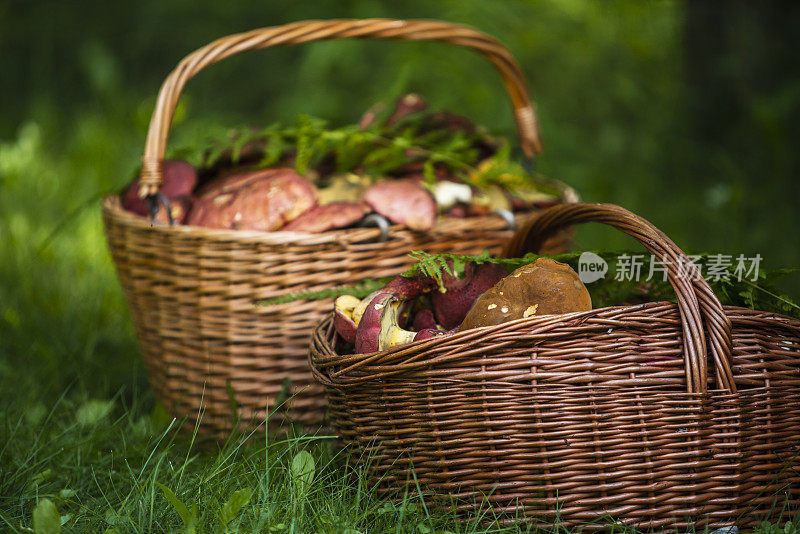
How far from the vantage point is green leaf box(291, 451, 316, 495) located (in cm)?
137

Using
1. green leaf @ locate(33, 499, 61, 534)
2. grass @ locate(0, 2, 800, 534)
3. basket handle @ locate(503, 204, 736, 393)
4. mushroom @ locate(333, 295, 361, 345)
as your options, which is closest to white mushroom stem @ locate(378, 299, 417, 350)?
mushroom @ locate(333, 295, 361, 345)

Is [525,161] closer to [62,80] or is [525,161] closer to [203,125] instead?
→ [203,125]

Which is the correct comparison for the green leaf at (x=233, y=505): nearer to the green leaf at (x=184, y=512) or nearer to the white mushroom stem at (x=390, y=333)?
the green leaf at (x=184, y=512)

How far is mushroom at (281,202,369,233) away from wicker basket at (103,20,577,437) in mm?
46

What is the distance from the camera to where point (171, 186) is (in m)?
2.07

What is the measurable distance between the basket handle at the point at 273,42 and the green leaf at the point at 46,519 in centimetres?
84

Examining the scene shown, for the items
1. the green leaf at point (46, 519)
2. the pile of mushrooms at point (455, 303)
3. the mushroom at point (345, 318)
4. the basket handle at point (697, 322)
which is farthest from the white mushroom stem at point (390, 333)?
the green leaf at point (46, 519)

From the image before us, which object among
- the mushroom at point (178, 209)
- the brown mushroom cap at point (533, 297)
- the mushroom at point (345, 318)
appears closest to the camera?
the brown mushroom cap at point (533, 297)

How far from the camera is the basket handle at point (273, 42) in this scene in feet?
6.01

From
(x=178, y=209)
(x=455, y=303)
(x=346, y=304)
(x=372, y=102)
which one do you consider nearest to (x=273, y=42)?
(x=178, y=209)

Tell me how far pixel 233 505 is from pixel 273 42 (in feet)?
4.14

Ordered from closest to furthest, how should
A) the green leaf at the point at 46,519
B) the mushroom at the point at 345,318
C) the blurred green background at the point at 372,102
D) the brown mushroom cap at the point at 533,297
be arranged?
the green leaf at the point at 46,519 → the brown mushroom cap at the point at 533,297 → the mushroom at the point at 345,318 → the blurred green background at the point at 372,102

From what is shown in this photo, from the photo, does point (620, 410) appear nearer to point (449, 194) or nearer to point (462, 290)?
point (462, 290)

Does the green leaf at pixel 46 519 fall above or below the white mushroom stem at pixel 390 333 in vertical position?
below
